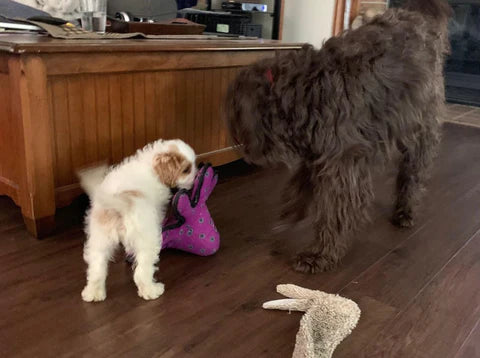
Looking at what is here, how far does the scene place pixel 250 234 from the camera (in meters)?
1.89

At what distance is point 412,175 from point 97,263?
52.1 inches

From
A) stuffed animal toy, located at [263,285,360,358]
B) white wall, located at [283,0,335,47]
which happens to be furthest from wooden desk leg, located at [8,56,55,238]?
white wall, located at [283,0,335,47]

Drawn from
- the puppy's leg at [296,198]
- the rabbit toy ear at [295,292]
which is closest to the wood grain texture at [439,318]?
the rabbit toy ear at [295,292]

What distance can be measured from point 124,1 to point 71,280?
5.89 feet

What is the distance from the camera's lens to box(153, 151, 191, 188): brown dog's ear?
1.47 meters

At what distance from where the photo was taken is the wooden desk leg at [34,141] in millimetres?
1524

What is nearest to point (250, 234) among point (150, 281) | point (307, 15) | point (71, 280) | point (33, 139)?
point (150, 281)

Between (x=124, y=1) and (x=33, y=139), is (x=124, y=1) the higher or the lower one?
the higher one

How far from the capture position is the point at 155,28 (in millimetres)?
2344

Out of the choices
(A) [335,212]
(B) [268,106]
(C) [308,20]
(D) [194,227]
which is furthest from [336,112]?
(C) [308,20]

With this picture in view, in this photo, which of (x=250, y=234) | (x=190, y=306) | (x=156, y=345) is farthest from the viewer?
(x=250, y=234)

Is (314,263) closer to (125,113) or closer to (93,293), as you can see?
(93,293)

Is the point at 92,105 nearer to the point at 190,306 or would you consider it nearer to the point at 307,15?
the point at 190,306

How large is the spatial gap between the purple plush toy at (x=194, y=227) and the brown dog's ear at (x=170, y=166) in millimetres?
121
